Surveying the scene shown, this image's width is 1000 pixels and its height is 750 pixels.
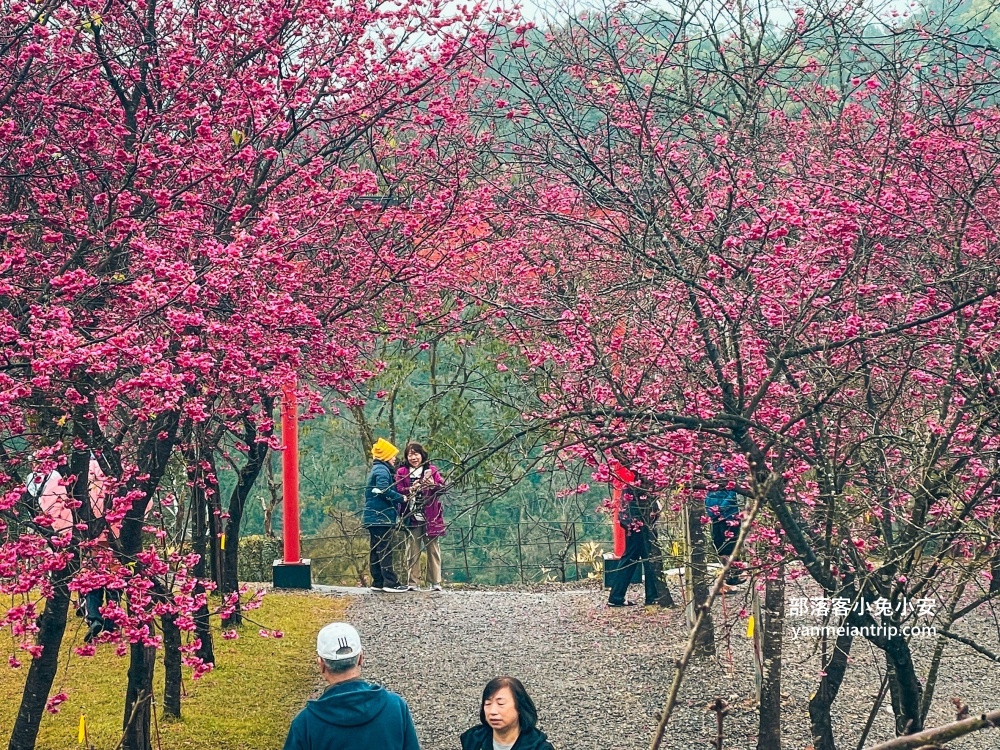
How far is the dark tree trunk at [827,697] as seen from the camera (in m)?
6.68

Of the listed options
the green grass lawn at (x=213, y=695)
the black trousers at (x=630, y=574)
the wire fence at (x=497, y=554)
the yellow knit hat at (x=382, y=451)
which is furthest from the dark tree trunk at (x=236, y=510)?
the wire fence at (x=497, y=554)

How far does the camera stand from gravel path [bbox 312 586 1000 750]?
27.1ft

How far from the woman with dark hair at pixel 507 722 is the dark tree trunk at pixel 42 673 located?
264 cm

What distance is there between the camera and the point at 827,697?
6734 millimetres

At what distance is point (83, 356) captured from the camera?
445 centimetres

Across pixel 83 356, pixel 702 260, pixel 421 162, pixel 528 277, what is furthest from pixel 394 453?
pixel 83 356

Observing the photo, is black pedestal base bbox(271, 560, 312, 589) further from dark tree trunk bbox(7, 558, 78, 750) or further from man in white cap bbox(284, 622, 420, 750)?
man in white cap bbox(284, 622, 420, 750)

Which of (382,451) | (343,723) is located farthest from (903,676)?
(382,451)

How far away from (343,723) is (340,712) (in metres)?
0.04

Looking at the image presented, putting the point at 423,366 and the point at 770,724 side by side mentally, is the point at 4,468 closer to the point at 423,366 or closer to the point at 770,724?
the point at 770,724

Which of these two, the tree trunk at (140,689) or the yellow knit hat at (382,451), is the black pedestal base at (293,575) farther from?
the tree trunk at (140,689)

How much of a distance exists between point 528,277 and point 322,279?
10.8 ft

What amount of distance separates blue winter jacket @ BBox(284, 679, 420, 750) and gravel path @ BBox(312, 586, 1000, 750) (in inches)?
148

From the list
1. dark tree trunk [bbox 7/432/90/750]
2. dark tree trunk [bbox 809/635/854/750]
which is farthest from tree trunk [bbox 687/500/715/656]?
dark tree trunk [bbox 7/432/90/750]
